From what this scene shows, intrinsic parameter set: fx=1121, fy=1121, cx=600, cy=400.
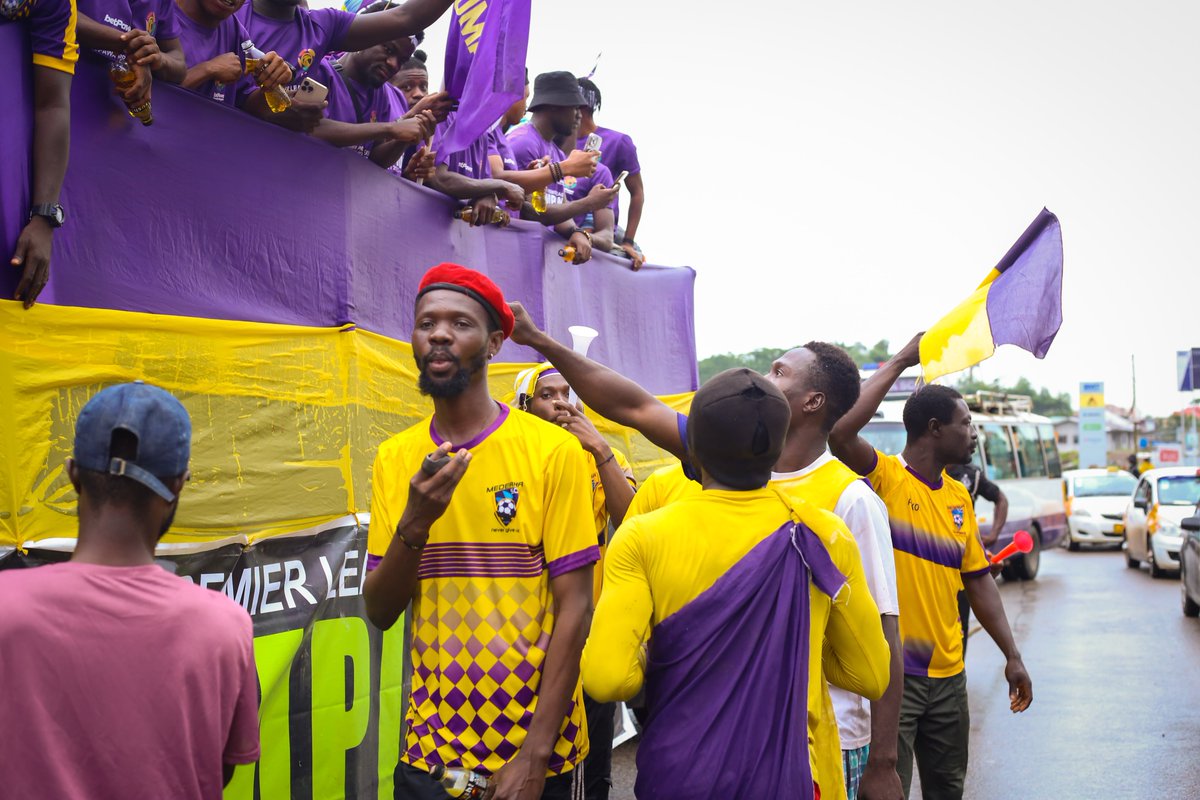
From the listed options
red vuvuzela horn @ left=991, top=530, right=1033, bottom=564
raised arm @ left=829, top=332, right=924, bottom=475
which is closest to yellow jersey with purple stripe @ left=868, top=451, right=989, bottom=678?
raised arm @ left=829, top=332, right=924, bottom=475

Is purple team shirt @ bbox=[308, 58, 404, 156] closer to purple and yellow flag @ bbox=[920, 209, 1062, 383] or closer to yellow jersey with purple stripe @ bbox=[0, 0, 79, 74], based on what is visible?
yellow jersey with purple stripe @ bbox=[0, 0, 79, 74]

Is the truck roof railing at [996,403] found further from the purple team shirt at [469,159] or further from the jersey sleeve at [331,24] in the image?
the jersey sleeve at [331,24]

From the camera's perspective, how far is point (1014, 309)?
480 centimetres

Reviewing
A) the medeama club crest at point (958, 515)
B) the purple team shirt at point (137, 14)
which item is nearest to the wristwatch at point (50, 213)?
the purple team shirt at point (137, 14)

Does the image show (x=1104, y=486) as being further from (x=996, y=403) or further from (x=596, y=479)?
(x=596, y=479)

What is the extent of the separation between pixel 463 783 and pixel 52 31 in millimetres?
2500

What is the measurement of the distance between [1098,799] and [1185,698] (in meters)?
3.44

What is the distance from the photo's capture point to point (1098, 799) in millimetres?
6555

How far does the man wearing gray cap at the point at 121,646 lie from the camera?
2.01m

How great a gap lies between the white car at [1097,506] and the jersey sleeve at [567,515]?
2481 cm

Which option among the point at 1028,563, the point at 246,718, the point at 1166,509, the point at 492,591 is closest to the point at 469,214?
the point at 492,591

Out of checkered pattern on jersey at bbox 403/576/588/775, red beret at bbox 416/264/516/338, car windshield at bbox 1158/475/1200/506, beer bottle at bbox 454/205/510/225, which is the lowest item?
car windshield at bbox 1158/475/1200/506

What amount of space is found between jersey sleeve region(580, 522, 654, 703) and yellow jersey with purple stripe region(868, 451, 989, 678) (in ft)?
7.74

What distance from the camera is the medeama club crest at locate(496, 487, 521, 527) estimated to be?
9.91ft
